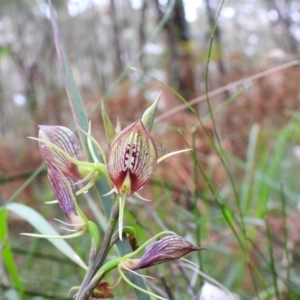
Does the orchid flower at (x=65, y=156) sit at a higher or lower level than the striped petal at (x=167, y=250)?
higher

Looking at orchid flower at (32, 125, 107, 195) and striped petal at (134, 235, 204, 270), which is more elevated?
orchid flower at (32, 125, 107, 195)

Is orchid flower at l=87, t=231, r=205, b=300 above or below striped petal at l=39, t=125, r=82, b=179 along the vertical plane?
below

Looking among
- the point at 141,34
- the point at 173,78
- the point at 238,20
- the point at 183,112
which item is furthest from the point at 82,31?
the point at 238,20

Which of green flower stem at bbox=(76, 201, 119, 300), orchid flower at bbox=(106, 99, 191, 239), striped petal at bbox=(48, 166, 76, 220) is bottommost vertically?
green flower stem at bbox=(76, 201, 119, 300)

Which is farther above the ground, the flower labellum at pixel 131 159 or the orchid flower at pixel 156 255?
the flower labellum at pixel 131 159

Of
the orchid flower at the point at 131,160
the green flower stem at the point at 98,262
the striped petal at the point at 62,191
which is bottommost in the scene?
the green flower stem at the point at 98,262

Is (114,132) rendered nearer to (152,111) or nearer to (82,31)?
(152,111)

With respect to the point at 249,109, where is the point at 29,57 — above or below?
above
